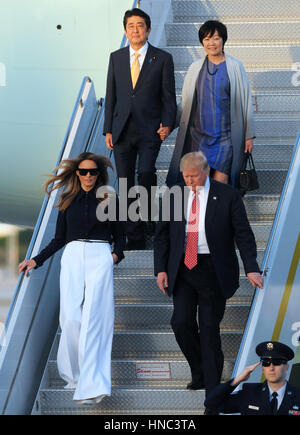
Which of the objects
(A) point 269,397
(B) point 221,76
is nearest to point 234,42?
(B) point 221,76

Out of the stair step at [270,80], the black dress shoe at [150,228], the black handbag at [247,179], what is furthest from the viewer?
the stair step at [270,80]

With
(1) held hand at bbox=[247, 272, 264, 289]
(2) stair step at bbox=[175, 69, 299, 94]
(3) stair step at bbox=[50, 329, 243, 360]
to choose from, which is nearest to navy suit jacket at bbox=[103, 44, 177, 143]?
(3) stair step at bbox=[50, 329, 243, 360]

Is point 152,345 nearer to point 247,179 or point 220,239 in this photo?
point 220,239

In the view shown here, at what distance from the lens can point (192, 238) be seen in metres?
5.36

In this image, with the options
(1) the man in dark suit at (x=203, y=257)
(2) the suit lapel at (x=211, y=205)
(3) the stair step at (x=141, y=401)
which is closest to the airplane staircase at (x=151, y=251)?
(3) the stair step at (x=141, y=401)

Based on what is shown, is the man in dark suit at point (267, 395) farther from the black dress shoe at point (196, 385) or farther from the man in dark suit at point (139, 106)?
the man in dark suit at point (139, 106)

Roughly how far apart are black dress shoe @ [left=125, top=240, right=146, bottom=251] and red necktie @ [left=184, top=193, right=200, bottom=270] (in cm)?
128

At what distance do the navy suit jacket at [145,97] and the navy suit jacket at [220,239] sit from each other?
1153mm

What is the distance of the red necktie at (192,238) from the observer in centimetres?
533

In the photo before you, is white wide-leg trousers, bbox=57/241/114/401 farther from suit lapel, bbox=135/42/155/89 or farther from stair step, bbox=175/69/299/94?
stair step, bbox=175/69/299/94

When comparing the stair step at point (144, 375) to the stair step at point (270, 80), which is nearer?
the stair step at point (144, 375)

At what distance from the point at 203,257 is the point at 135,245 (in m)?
1.39

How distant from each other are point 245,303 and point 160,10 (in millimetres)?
3942

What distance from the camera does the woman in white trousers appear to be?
5.54m
